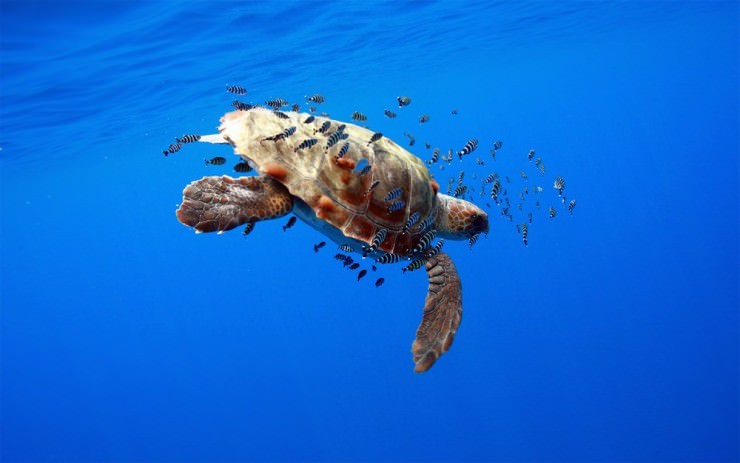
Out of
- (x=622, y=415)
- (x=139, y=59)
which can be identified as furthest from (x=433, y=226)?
(x=622, y=415)

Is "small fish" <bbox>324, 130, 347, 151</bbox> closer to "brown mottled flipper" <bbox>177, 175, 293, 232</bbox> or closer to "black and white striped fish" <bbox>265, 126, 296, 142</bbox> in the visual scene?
"black and white striped fish" <bbox>265, 126, 296, 142</bbox>

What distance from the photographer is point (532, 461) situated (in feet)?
87.4

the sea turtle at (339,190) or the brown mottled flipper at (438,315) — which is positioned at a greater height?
the sea turtle at (339,190)

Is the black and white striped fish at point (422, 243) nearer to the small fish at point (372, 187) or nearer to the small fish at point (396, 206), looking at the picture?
the small fish at point (396, 206)

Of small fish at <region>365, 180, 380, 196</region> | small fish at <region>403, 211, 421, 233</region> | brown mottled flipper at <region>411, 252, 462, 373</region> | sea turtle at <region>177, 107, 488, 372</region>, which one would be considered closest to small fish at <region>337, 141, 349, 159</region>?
sea turtle at <region>177, 107, 488, 372</region>

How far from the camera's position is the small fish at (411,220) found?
5.27m

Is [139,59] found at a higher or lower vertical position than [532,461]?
higher

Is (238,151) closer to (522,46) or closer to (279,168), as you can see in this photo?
(279,168)

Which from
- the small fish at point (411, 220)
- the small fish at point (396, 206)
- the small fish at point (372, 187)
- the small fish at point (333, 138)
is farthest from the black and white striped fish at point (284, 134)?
the small fish at point (411, 220)

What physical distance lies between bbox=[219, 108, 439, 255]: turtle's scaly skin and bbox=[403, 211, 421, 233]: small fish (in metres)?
0.06

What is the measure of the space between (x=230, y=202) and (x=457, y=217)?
137 inches

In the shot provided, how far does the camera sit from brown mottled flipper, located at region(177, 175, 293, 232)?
14.4 feet

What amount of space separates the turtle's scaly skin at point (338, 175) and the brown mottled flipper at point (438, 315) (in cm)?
74

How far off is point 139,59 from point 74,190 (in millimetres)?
45705
